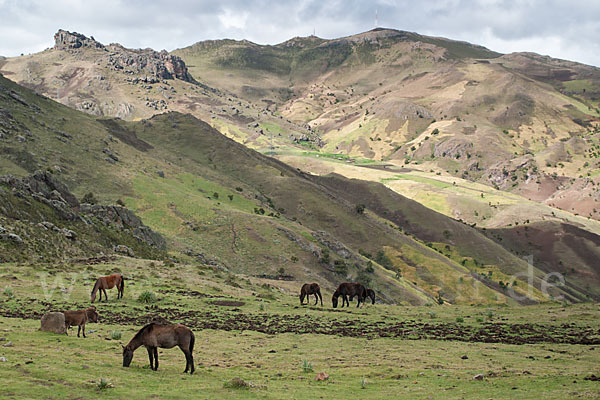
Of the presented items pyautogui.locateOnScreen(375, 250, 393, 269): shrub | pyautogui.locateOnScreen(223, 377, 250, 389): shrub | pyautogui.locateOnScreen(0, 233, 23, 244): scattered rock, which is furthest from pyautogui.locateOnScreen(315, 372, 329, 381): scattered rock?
pyautogui.locateOnScreen(375, 250, 393, 269): shrub

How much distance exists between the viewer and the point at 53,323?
20.2m

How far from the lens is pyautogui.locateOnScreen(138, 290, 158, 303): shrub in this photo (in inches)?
1309

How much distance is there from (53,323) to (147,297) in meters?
13.3

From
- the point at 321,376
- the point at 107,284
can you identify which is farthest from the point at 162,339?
the point at 107,284

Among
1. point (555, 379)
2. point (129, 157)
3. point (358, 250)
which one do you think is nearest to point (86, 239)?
point (555, 379)

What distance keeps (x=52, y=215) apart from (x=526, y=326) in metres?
44.0

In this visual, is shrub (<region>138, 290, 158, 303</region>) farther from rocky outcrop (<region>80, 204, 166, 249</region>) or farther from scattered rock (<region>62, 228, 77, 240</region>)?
rocky outcrop (<region>80, 204, 166, 249</region>)

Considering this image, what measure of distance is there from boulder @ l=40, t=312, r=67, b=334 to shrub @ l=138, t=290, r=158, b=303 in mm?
12985

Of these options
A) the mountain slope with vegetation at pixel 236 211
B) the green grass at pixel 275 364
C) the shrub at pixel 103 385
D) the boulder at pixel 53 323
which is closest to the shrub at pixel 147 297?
the green grass at pixel 275 364

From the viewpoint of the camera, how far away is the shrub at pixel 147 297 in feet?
109

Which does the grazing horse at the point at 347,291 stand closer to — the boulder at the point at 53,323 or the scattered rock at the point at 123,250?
the scattered rock at the point at 123,250

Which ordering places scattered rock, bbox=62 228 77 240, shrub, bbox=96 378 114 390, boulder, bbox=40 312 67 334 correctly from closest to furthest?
shrub, bbox=96 378 114 390
boulder, bbox=40 312 67 334
scattered rock, bbox=62 228 77 240

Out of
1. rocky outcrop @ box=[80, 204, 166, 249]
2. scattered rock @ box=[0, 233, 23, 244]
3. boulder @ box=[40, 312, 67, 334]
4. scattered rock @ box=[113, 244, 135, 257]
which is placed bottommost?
boulder @ box=[40, 312, 67, 334]

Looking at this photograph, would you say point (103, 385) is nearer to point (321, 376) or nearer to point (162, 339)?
point (162, 339)
